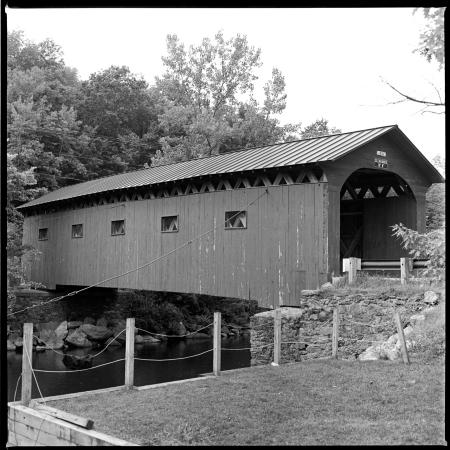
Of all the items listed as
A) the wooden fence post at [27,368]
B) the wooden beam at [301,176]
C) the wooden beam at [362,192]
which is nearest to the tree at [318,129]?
the wooden beam at [362,192]

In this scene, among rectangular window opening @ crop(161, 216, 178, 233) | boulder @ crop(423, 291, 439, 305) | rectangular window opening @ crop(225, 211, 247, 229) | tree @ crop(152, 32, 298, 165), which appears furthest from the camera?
tree @ crop(152, 32, 298, 165)

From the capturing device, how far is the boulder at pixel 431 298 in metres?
9.62

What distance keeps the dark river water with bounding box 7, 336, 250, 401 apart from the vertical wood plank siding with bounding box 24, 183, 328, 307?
7.27ft

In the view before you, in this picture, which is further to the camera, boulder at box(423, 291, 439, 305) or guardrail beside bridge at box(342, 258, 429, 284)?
A: guardrail beside bridge at box(342, 258, 429, 284)

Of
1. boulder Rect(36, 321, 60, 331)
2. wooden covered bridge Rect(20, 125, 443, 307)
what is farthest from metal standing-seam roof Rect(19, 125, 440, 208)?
boulder Rect(36, 321, 60, 331)

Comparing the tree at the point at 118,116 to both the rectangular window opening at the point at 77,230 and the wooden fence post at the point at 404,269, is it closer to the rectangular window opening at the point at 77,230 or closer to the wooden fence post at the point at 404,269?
the rectangular window opening at the point at 77,230

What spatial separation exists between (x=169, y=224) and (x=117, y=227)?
8.75 feet

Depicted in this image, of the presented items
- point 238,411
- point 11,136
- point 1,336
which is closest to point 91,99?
point 11,136

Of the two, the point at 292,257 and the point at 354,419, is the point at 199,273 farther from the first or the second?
the point at 354,419

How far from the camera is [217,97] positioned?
1222 inches

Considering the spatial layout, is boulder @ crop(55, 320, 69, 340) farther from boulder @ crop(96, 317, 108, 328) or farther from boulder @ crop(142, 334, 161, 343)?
boulder @ crop(142, 334, 161, 343)

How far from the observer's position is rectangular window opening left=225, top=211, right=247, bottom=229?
42.7ft

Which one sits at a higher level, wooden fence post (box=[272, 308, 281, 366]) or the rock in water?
wooden fence post (box=[272, 308, 281, 366])

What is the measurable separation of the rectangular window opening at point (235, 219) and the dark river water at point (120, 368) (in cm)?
397
